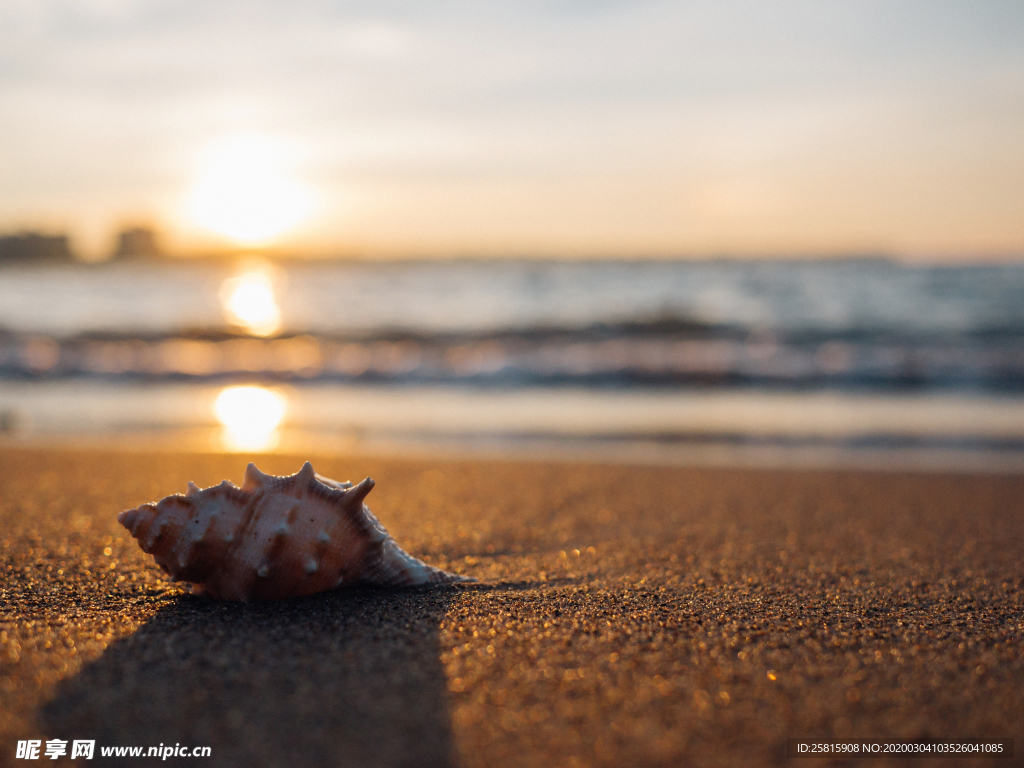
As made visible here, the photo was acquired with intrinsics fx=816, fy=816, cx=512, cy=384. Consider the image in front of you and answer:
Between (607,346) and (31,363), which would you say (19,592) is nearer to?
(31,363)

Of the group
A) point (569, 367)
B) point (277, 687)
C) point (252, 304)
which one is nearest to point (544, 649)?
point (277, 687)

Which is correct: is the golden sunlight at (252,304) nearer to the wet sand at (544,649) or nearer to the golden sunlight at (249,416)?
the golden sunlight at (249,416)

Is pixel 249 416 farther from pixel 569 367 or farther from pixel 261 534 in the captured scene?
pixel 261 534

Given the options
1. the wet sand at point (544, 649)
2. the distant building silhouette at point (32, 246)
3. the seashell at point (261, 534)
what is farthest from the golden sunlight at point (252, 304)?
the distant building silhouette at point (32, 246)

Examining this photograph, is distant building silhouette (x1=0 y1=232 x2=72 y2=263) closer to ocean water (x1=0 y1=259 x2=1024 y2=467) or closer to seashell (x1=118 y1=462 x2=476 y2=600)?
ocean water (x1=0 y1=259 x2=1024 y2=467)

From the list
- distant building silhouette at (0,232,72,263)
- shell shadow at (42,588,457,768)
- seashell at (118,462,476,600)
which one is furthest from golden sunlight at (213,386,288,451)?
distant building silhouette at (0,232,72,263)
